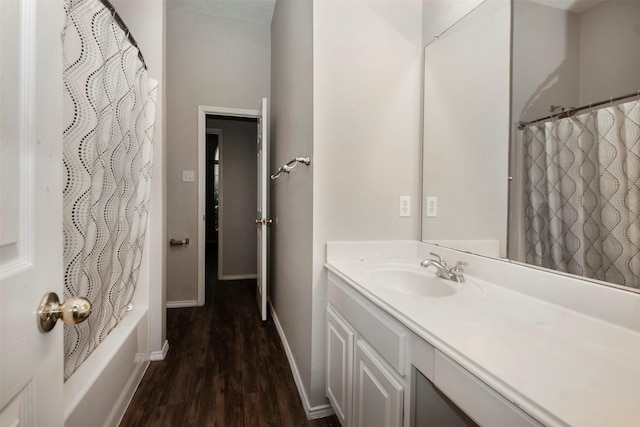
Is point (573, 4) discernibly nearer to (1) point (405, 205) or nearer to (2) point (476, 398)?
(1) point (405, 205)

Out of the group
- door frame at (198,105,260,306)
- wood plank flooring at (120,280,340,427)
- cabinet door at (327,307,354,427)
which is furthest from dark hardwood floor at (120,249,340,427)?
door frame at (198,105,260,306)

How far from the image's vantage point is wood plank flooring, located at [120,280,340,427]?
1423 millimetres

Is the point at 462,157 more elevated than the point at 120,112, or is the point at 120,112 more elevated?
the point at 120,112

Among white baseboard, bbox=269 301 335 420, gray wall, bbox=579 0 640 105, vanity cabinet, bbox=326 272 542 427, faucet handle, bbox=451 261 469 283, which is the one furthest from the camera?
white baseboard, bbox=269 301 335 420

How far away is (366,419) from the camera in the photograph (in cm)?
100

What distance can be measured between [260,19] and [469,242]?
9.80 feet

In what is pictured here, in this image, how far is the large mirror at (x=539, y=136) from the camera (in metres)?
0.80

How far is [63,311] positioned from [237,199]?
361 cm

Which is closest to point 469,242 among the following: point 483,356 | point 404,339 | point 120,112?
point 404,339

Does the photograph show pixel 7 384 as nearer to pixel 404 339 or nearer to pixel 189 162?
pixel 404 339

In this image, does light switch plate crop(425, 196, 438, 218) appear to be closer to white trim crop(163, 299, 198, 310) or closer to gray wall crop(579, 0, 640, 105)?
gray wall crop(579, 0, 640, 105)

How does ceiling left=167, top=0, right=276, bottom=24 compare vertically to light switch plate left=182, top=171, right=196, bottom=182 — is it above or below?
above

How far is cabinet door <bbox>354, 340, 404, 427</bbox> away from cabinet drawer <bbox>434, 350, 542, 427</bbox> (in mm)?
214

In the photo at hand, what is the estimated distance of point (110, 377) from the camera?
1295 mm
